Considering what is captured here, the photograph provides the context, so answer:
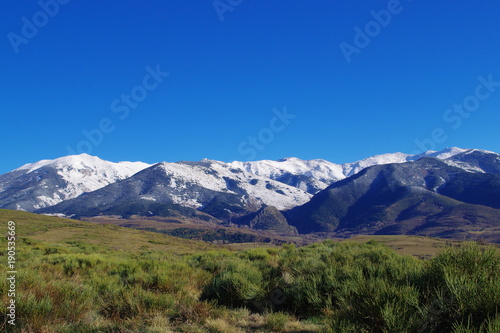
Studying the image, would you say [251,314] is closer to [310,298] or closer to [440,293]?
[310,298]

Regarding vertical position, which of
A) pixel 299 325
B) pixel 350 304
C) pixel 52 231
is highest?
pixel 52 231

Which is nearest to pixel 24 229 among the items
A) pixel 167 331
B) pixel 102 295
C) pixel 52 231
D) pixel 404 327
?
pixel 52 231

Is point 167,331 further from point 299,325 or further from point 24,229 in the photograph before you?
point 24,229

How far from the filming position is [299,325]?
8.38 meters

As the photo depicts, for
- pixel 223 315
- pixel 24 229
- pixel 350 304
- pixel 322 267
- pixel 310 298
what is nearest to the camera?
pixel 350 304

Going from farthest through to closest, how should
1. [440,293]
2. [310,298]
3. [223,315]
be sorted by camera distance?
[310,298] → [223,315] → [440,293]

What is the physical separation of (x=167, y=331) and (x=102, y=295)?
3797mm

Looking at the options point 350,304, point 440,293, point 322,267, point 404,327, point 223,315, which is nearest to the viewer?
point 404,327

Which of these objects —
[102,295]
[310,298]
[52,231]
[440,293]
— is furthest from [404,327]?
[52,231]

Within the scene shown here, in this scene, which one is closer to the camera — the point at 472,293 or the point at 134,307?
the point at 472,293

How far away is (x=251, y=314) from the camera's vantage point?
987 cm

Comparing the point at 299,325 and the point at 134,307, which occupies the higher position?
the point at 134,307

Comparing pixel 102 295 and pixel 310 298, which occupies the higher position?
pixel 102 295

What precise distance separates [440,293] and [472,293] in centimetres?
76
